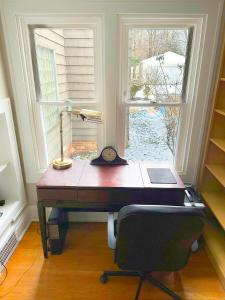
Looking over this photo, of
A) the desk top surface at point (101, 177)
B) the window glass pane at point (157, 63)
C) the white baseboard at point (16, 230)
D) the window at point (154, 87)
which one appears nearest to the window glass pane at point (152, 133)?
the window at point (154, 87)

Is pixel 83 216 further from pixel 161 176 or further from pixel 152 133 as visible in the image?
pixel 152 133

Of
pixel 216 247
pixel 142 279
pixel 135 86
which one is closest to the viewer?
pixel 142 279

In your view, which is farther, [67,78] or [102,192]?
[67,78]

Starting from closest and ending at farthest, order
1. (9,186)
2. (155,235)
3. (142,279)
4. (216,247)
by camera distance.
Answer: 1. (155,235)
2. (142,279)
3. (216,247)
4. (9,186)

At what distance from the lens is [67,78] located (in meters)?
1.96

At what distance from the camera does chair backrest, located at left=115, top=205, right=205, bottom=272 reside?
1046 mm

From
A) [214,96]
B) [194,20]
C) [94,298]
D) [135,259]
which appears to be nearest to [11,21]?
[194,20]

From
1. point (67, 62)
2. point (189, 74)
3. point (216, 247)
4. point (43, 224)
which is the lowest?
point (216, 247)

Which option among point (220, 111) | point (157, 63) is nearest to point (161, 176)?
point (220, 111)

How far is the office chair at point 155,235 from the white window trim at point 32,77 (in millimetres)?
1074

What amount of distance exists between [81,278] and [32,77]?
5.88 ft

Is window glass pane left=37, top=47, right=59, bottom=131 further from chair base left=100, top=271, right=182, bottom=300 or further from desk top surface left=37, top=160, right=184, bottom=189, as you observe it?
chair base left=100, top=271, right=182, bottom=300

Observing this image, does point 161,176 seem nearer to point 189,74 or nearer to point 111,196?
point 111,196

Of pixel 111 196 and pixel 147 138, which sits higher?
pixel 147 138
